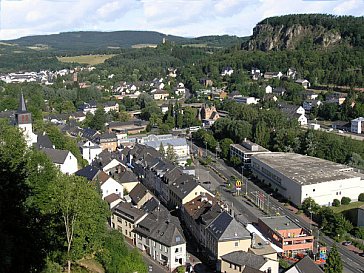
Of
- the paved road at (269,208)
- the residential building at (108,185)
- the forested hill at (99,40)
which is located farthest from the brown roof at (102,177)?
the forested hill at (99,40)

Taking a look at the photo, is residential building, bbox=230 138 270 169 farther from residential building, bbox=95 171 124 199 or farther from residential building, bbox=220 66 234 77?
residential building, bbox=220 66 234 77

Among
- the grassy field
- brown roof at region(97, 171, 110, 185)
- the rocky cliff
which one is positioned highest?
the rocky cliff

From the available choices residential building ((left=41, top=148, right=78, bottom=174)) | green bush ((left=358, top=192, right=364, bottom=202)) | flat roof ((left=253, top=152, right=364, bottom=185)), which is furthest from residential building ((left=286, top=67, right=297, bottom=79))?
residential building ((left=41, top=148, right=78, bottom=174))

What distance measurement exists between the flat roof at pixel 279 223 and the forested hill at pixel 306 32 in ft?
177

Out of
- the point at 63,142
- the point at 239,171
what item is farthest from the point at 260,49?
the point at 63,142

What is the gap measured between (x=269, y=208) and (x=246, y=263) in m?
8.94

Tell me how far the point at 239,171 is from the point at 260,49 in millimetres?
57501

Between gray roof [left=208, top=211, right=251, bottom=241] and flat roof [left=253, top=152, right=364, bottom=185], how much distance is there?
808cm

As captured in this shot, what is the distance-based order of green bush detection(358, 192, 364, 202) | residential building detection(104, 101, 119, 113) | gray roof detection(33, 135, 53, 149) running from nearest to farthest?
green bush detection(358, 192, 364, 202)
gray roof detection(33, 135, 53, 149)
residential building detection(104, 101, 119, 113)

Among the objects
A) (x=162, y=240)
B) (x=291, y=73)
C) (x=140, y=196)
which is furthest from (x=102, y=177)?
(x=291, y=73)

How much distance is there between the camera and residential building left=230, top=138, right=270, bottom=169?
34.1 m

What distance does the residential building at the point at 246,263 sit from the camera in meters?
17.0

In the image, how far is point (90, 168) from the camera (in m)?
26.0

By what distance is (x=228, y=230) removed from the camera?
61.6 feet
